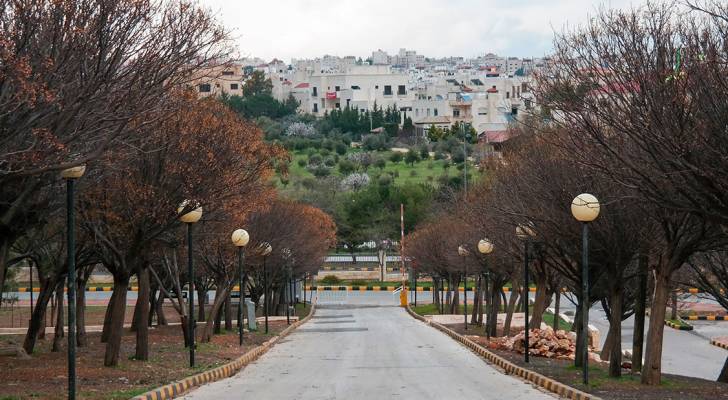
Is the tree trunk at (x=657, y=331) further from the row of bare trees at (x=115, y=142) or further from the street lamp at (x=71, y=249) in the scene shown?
the street lamp at (x=71, y=249)

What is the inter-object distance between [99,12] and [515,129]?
85.8ft

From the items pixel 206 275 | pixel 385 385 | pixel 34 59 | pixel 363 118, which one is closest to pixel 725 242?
pixel 385 385

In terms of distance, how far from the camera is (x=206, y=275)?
41.0 metres

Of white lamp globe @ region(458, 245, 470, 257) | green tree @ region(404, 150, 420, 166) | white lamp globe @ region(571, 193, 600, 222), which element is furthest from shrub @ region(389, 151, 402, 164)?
white lamp globe @ region(571, 193, 600, 222)

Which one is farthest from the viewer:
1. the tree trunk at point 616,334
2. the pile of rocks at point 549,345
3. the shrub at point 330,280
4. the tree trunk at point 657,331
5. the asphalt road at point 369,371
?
the shrub at point 330,280

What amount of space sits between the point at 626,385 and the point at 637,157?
192 inches

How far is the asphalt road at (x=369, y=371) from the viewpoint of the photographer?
19266mm

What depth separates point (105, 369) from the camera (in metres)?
22.6

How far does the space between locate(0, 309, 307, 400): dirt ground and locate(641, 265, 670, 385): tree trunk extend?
877 cm

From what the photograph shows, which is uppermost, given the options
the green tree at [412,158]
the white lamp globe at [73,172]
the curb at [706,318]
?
the green tree at [412,158]

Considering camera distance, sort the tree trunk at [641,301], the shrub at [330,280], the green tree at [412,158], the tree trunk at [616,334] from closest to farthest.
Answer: the tree trunk at [641,301] < the tree trunk at [616,334] < the shrub at [330,280] < the green tree at [412,158]

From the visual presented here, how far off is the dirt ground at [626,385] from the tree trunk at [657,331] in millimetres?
243

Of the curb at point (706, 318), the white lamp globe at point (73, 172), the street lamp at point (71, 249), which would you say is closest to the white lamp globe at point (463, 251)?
the street lamp at point (71, 249)

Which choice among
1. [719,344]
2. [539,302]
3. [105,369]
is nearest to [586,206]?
[105,369]
